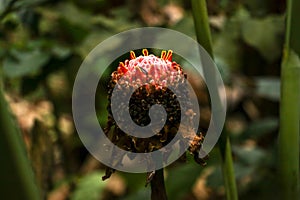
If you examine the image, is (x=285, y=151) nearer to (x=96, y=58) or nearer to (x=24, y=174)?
(x=24, y=174)

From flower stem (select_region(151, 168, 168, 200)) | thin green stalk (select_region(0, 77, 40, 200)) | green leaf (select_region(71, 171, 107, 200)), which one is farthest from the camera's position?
green leaf (select_region(71, 171, 107, 200))

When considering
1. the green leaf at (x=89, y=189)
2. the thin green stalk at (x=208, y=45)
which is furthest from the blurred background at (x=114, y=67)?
the thin green stalk at (x=208, y=45)

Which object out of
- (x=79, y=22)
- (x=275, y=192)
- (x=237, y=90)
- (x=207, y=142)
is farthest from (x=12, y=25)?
(x=237, y=90)

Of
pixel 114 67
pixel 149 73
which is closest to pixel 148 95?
pixel 149 73

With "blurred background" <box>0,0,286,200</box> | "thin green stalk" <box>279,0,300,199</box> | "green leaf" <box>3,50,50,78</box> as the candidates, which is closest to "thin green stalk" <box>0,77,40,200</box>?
"thin green stalk" <box>279,0,300,199</box>

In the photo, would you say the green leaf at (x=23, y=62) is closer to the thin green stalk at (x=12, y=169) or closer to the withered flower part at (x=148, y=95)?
the withered flower part at (x=148, y=95)

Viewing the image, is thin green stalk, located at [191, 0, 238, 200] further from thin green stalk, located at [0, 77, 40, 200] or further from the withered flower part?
thin green stalk, located at [0, 77, 40, 200]
